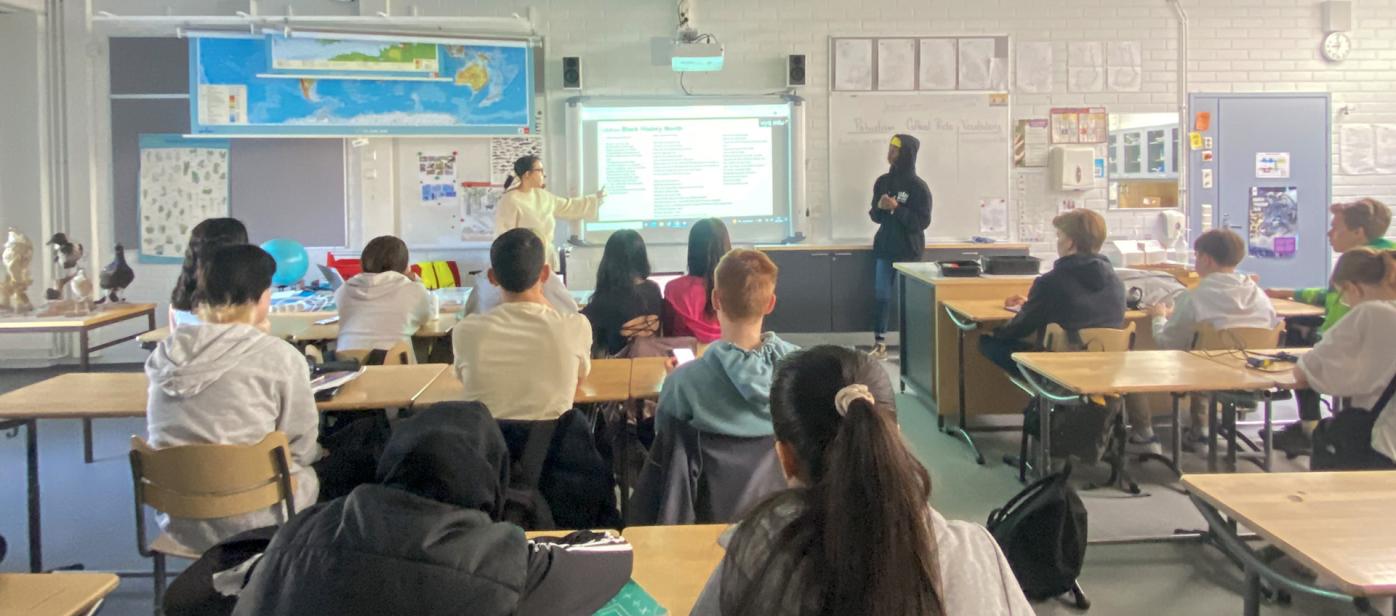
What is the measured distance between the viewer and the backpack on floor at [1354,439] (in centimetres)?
299

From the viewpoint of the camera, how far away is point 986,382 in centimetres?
519

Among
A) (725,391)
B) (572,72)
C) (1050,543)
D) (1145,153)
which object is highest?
(572,72)

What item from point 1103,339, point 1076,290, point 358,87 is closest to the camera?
point 1103,339

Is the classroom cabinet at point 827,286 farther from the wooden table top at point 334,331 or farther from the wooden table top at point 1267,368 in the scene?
the wooden table top at point 1267,368

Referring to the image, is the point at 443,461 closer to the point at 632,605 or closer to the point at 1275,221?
the point at 632,605

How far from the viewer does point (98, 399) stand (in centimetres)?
312

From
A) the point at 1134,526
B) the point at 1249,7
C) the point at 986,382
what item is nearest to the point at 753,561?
the point at 1134,526

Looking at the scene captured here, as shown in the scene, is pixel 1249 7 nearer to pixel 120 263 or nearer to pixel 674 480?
pixel 674 480

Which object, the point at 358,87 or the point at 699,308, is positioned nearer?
the point at 699,308

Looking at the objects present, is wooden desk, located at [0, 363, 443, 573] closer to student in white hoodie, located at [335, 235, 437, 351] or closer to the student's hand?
student in white hoodie, located at [335, 235, 437, 351]

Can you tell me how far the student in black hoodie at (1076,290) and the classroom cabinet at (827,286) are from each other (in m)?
2.93

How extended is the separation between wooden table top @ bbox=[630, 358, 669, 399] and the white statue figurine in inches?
142

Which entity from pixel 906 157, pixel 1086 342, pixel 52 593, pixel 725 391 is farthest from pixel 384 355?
pixel 906 157

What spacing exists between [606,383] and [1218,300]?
283 cm
